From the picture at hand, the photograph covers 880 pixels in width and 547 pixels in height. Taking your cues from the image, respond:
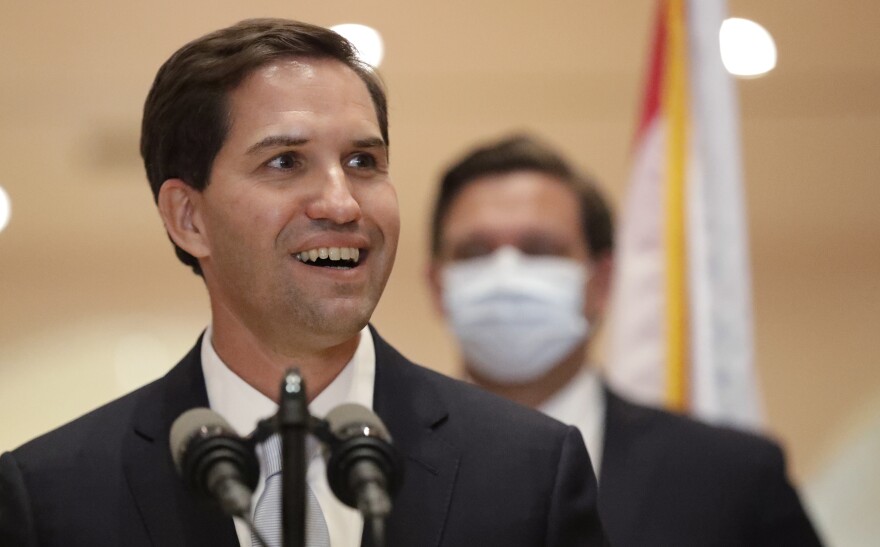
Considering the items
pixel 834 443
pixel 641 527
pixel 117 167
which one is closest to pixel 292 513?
pixel 641 527

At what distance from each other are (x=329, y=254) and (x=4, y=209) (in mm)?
3843

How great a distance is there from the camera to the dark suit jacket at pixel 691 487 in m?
2.80

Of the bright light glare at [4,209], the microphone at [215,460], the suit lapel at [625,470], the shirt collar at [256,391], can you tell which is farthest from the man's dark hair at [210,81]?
the bright light glare at [4,209]

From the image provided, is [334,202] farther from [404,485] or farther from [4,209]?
[4,209]

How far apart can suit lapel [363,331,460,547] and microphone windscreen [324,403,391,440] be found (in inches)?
10.3

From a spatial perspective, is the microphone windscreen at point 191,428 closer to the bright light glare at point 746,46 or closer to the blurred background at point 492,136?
the blurred background at point 492,136

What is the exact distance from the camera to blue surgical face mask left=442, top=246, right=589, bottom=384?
3406 mm

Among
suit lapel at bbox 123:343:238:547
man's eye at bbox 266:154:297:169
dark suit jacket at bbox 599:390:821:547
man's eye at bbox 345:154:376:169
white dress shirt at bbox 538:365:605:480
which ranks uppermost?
man's eye at bbox 266:154:297:169

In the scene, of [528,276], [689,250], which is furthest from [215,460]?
[689,250]

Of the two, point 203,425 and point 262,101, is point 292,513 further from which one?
point 262,101

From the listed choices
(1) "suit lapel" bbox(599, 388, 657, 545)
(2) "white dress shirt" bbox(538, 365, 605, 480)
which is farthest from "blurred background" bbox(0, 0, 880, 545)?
(1) "suit lapel" bbox(599, 388, 657, 545)

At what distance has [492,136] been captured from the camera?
218 inches

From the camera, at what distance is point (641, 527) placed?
9.17 feet

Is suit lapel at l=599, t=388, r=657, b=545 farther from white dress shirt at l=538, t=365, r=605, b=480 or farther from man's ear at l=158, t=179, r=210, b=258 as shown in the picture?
man's ear at l=158, t=179, r=210, b=258
